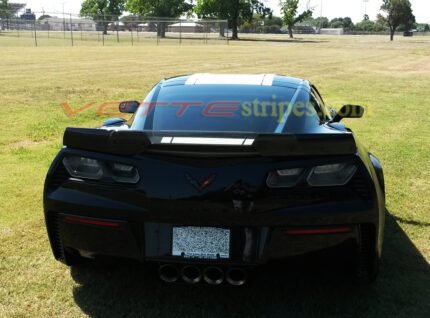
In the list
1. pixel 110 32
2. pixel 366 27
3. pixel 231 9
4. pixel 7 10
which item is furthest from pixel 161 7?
pixel 366 27

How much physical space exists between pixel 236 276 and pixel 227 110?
121 cm

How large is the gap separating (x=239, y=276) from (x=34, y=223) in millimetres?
2336

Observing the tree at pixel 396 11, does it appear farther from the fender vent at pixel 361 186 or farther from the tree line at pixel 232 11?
the fender vent at pixel 361 186

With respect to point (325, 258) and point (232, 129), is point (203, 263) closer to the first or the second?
point (325, 258)

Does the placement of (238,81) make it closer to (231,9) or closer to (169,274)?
(169,274)

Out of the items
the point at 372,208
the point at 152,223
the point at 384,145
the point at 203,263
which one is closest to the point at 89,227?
the point at 152,223

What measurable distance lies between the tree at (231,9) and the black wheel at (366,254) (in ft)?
233

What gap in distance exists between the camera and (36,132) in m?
8.48

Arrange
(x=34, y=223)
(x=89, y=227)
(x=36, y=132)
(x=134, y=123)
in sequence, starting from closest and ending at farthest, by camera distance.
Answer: (x=89, y=227) → (x=134, y=123) → (x=34, y=223) → (x=36, y=132)

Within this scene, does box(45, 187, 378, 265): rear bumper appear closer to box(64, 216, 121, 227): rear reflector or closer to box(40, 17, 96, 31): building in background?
box(64, 216, 121, 227): rear reflector

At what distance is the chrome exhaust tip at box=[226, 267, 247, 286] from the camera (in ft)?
9.01

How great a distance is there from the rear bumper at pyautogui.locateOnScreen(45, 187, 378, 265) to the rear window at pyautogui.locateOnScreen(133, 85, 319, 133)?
740 millimetres

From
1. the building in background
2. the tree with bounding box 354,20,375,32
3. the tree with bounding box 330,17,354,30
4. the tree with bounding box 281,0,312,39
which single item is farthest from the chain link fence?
the tree with bounding box 330,17,354,30

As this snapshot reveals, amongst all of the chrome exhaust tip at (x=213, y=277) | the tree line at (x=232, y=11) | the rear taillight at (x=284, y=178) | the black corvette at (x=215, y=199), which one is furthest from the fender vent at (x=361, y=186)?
the tree line at (x=232, y=11)
